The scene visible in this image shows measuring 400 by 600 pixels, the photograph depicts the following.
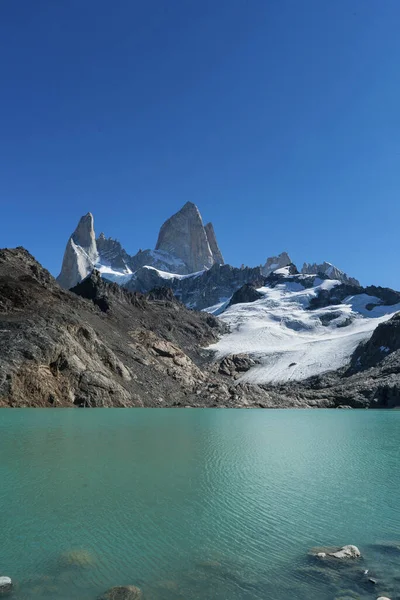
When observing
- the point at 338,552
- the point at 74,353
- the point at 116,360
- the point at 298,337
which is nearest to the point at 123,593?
the point at 338,552

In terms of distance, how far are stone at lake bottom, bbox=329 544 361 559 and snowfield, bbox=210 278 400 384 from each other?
10282 centimetres

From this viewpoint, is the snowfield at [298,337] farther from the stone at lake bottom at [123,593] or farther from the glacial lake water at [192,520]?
the stone at lake bottom at [123,593]

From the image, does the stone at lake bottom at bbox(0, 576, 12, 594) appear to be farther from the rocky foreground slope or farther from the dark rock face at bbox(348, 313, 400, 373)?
the dark rock face at bbox(348, 313, 400, 373)

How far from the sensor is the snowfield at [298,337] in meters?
115

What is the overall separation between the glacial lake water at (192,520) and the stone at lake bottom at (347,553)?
0.72 feet

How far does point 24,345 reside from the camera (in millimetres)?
52406

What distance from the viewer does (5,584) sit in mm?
7605

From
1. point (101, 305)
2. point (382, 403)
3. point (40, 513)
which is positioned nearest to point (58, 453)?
point (40, 513)

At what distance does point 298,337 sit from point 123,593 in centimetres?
15659

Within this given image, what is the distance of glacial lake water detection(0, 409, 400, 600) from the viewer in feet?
26.6

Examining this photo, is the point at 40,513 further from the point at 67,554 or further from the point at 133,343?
the point at 133,343

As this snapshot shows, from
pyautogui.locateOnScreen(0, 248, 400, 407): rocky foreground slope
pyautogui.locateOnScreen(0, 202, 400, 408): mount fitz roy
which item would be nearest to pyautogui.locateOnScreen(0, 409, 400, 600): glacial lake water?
pyautogui.locateOnScreen(0, 248, 400, 407): rocky foreground slope

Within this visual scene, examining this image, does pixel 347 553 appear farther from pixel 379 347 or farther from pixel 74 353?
pixel 379 347

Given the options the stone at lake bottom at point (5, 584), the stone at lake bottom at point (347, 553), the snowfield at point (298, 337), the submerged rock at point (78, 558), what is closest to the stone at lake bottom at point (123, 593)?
the submerged rock at point (78, 558)
